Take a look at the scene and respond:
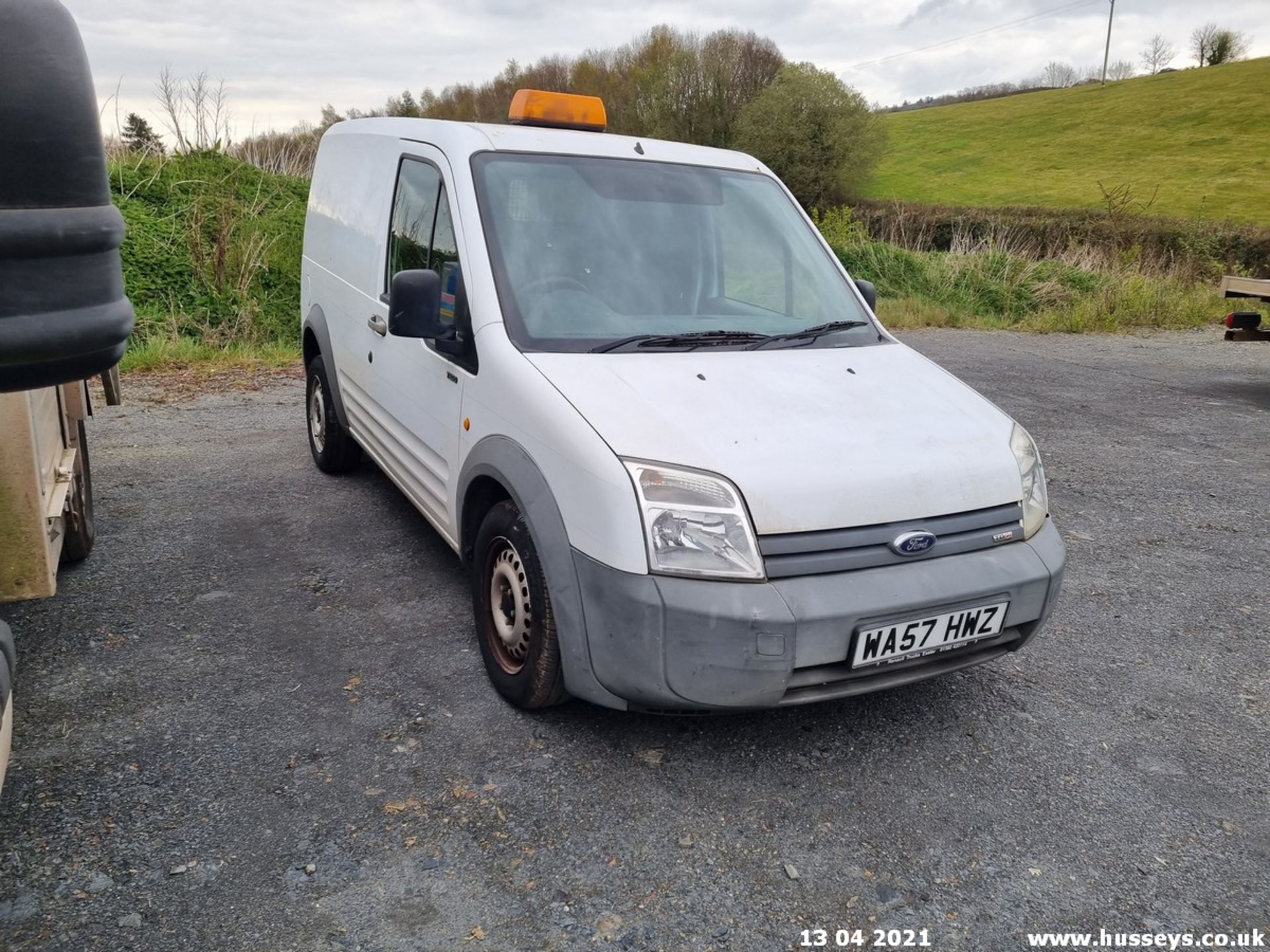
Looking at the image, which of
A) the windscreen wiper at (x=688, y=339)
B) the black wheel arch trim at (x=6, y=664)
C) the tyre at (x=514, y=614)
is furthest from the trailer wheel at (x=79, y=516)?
the black wheel arch trim at (x=6, y=664)

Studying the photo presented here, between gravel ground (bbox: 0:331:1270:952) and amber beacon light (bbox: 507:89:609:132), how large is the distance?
2.11 metres

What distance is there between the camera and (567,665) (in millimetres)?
2797

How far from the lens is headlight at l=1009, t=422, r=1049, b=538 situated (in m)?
3.05

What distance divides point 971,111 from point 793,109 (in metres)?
32.6

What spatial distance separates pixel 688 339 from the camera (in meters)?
3.38

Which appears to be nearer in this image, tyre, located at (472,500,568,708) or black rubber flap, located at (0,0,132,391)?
black rubber flap, located at (0,0,132,391)

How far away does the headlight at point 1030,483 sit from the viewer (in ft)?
10.0

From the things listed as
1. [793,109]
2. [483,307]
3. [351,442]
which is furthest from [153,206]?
[793,109]

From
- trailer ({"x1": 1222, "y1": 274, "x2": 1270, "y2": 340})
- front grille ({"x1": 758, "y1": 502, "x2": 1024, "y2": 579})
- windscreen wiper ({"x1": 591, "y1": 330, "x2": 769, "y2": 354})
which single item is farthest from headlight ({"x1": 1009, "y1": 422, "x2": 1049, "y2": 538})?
trailer ({"x1": 1222, "y1": 274, "x2": 1270, "y2": 340})

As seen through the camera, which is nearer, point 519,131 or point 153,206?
point 519,131

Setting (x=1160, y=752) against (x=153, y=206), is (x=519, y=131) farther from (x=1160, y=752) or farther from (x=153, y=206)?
(x=153, y=206)

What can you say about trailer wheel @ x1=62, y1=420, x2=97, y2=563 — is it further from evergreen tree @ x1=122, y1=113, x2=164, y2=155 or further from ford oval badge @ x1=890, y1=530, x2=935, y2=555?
evergreen tree @ x1=122, y1=113, x2=164, y2=155

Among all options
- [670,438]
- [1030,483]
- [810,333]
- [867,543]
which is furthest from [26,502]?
[1030,483]

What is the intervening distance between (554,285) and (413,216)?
0.95 m
